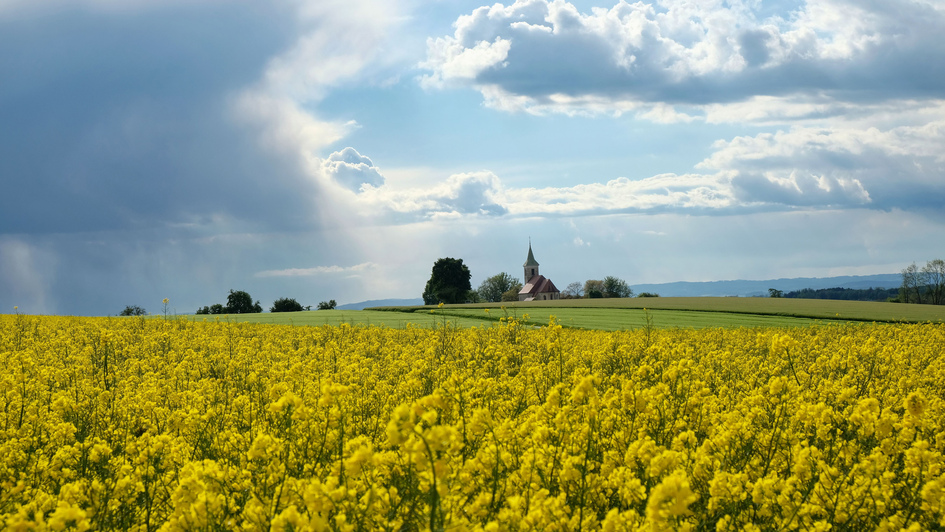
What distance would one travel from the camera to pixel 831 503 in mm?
4285

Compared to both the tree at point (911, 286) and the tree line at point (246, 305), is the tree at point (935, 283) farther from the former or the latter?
the tree line at point (246, 305)

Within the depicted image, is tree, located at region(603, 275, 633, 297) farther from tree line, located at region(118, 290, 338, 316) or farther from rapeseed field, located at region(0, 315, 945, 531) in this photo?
rapeseed field, located at region(0, 315, 945, 531)

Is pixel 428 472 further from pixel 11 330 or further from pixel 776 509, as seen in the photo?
pixel 11 330

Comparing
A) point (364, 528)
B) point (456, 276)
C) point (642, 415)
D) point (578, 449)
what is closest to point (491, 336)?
point (642, 415)

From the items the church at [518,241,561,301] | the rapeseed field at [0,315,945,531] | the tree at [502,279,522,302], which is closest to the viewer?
the rapeseed field at [0,315,945,531]

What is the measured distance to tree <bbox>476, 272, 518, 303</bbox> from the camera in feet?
447

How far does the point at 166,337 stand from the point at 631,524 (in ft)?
53.6

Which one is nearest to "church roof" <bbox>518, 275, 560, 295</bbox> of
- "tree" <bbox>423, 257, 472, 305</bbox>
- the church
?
the church

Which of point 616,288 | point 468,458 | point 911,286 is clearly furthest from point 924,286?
point 468,458

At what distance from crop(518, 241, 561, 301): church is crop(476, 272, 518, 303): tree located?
4.23m

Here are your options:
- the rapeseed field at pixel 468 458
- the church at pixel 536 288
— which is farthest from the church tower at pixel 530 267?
the rapeseed field at pixel 468 458

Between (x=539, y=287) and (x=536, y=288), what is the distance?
2.61 feet

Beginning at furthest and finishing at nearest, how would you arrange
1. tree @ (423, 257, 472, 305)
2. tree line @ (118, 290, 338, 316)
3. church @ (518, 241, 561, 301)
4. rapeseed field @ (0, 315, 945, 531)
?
1. church @ (518, 241, 561, 301)
2. tree @ (423, 257, 472, 305)
3. tree line @ (118, 290, 338, 316)
4. rapeseed field @ (0, 315, 945, 531)

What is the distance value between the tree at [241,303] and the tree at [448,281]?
32.5 meters
